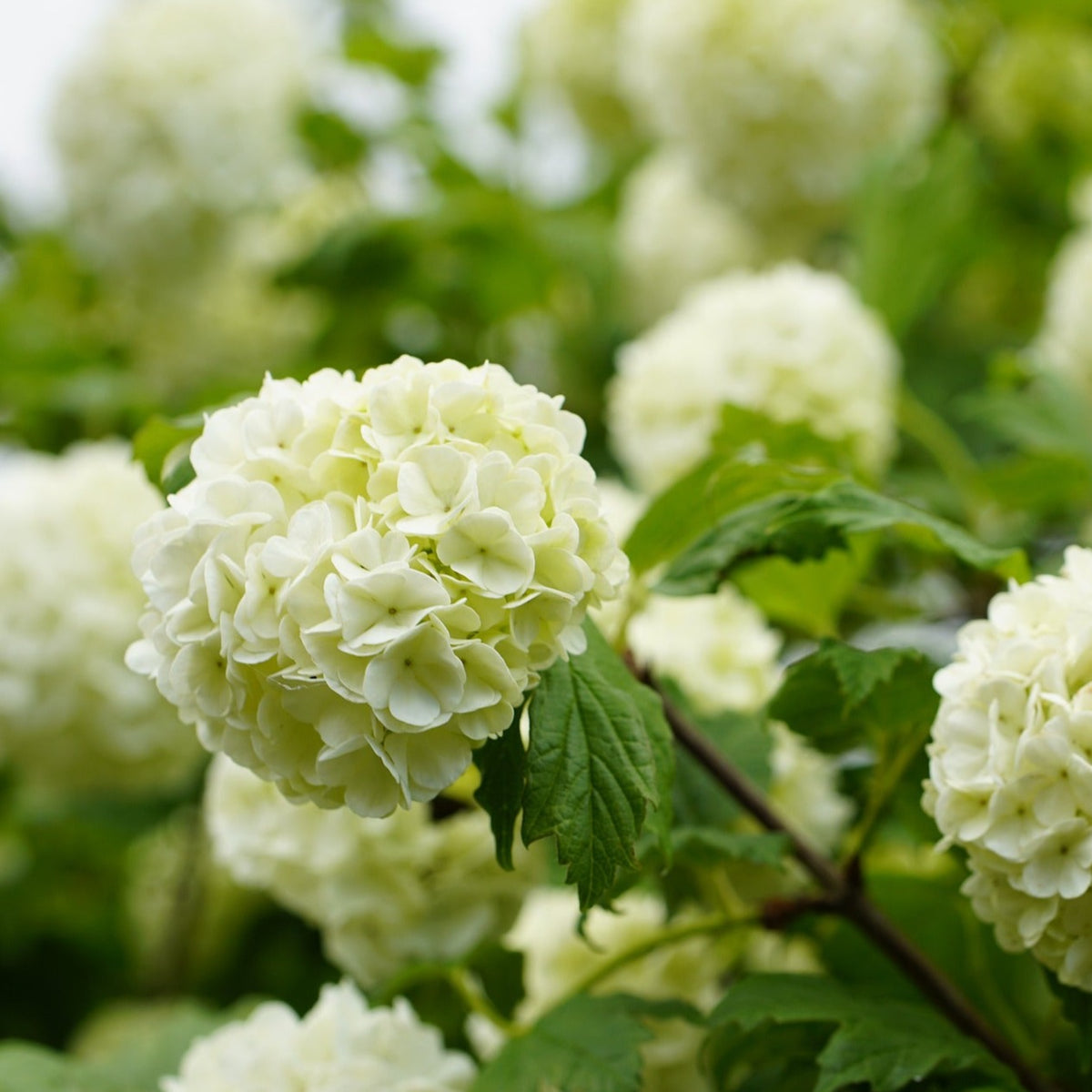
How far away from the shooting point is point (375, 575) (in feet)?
1.87

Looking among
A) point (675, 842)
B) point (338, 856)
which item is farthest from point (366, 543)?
point (338, 856)

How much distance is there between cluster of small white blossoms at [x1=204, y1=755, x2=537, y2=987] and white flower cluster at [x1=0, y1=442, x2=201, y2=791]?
0.32m

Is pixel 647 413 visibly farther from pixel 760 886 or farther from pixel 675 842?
pixel 675 842

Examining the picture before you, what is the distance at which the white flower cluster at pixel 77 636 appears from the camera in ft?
4.33

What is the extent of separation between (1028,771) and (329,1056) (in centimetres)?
45

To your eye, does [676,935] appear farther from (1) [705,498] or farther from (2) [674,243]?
(2) [674,243]

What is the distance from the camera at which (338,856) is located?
0.98m

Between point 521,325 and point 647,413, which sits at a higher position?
point 647,413

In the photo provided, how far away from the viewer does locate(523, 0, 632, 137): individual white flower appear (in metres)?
2.04

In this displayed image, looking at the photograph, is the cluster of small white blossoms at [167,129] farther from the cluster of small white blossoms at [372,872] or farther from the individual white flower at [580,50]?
the cluster of small white blossoms at [372,872]

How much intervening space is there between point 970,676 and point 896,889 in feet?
1.13

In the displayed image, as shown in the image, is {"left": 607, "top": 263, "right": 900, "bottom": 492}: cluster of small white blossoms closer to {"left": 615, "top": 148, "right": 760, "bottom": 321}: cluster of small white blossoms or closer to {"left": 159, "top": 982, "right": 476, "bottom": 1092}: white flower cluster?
{"left": 615, "top": 148, "right": 760, "bottom": 321}: cluster of small white blossoms

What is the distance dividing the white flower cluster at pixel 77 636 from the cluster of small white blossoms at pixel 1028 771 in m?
0.85

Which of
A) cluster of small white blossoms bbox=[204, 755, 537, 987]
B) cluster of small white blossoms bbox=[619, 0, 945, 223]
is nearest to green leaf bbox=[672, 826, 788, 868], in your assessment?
cluster of small white blossoms bbox=[204, 755, 537, 987]
